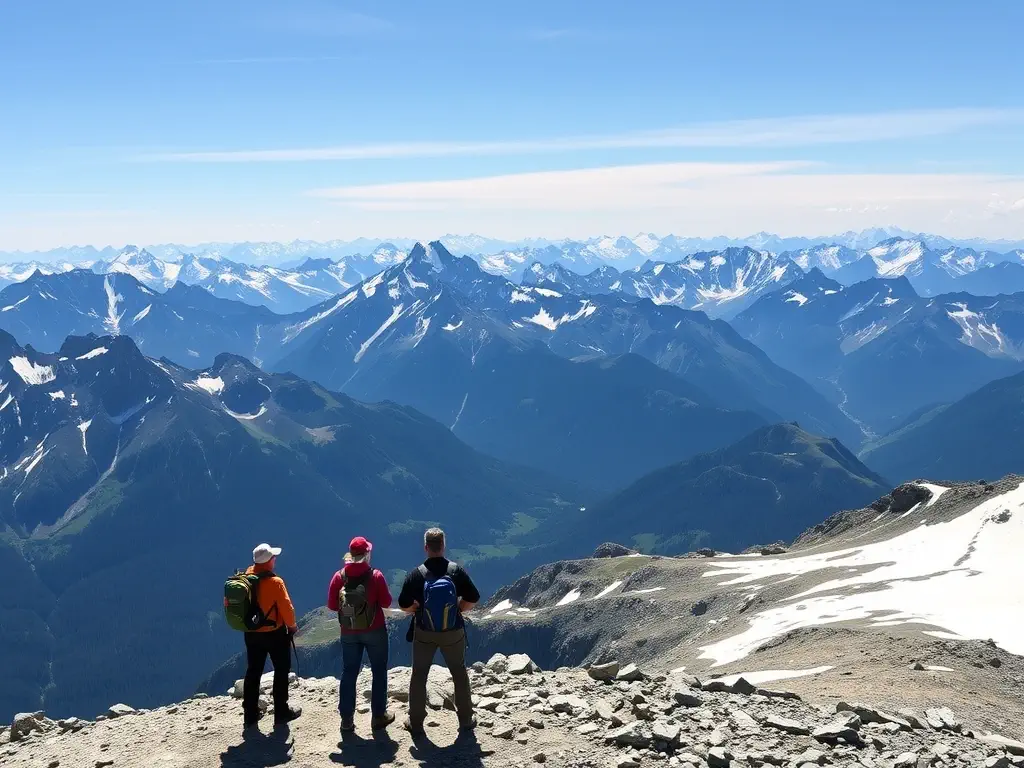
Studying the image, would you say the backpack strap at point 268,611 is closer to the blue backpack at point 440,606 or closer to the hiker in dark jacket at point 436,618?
the hiker in dark jacket at point 436,618

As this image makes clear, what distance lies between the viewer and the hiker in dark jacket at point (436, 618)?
75.3 ft

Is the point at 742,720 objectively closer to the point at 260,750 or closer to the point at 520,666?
the point at 520,666

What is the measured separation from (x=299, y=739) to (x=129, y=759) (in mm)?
5149

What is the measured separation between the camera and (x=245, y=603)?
24.0 meters

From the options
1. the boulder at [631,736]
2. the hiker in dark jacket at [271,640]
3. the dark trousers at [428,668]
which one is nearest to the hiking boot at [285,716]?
the hiker in dark jacket at [271,640]

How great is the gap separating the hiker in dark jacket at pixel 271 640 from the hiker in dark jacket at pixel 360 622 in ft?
5.72

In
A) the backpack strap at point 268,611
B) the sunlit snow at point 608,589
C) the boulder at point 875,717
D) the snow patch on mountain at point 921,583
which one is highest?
the backpack strap at point 268,611

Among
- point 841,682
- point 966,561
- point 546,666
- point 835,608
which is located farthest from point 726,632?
point 546,666

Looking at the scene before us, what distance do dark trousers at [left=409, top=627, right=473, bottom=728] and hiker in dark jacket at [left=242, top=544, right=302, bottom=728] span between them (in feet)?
12.6

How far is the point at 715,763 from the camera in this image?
2144 centimetres

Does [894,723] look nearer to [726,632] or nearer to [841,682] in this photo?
[841,682]

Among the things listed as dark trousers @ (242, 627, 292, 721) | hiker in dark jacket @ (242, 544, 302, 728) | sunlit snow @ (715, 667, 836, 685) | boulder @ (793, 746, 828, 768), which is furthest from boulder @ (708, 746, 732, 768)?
sunlit snow @ (715, 667, 836, 685)

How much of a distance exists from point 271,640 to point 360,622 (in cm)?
313

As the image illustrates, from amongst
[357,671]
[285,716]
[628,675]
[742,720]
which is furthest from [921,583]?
[285,716]
